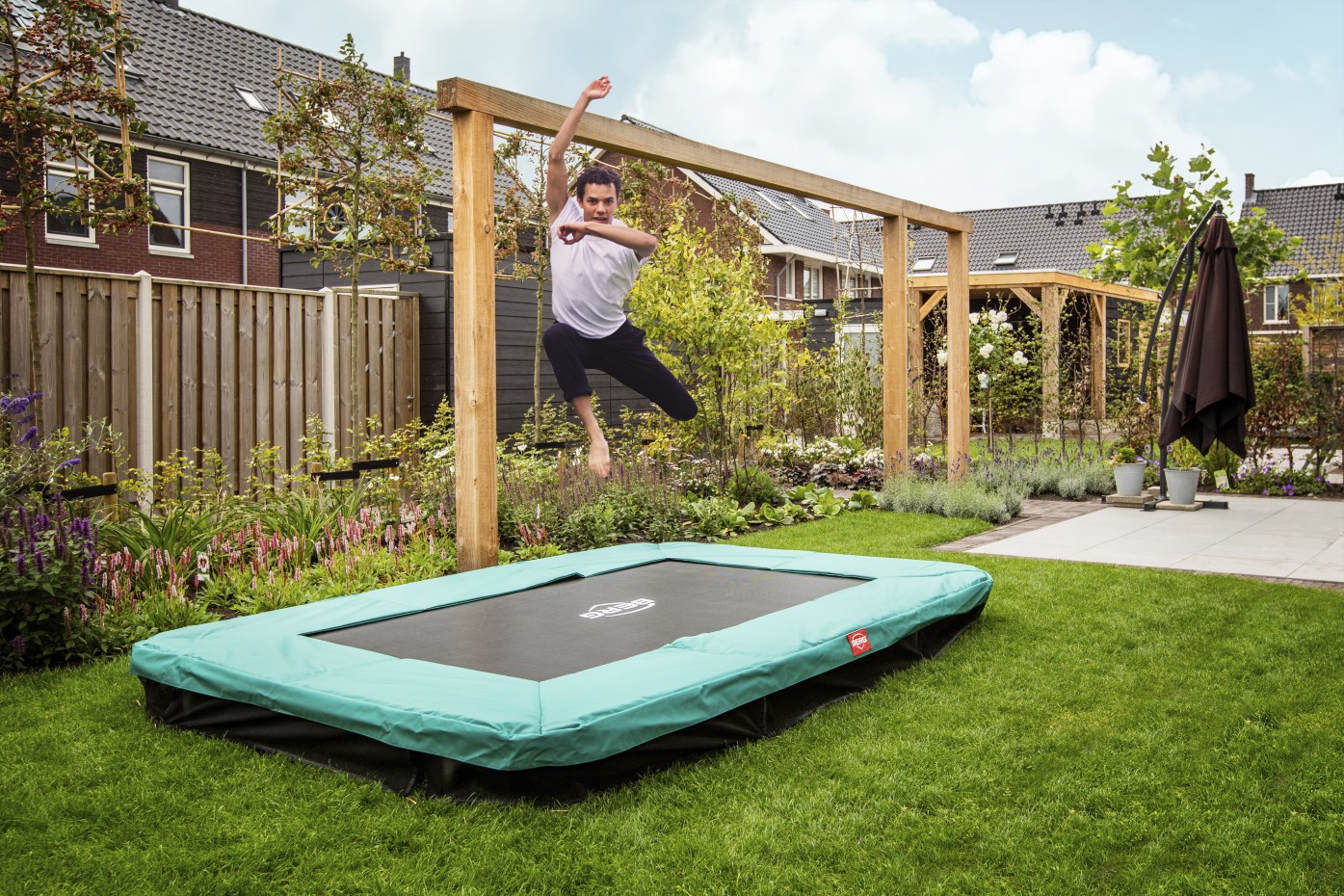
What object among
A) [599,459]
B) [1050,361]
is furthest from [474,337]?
[1050,361]

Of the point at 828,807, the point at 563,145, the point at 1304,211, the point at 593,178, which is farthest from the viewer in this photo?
the point at 1304,211

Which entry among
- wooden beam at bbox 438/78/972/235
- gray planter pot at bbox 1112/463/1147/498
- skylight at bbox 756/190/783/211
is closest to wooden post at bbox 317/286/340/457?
wooden beam at bbox 438/78/972/235

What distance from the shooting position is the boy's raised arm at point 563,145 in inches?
201

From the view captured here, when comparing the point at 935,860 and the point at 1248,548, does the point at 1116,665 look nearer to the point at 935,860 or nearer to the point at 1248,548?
the point at 935,860

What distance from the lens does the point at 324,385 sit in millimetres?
7457

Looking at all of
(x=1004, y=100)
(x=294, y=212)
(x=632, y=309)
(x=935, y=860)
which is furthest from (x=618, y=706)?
(x=1004, y=100)

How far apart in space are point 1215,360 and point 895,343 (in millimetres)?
2202

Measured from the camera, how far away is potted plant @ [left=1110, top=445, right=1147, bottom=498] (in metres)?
7.93

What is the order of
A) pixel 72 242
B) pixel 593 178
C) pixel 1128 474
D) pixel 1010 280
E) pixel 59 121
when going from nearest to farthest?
pixel 59 121
pixel 593 178
pixel 1128 474
pixel 72 242
pixel 1010 280

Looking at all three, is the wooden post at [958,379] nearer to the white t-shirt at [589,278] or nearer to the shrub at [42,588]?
the white t-shirt at [589,278]

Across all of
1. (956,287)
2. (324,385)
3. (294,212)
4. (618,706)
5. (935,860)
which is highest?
(294,212)

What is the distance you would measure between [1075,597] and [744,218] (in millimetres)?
6262

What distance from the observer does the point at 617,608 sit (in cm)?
362

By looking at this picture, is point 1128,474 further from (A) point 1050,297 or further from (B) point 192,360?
(A) point 1050,297
